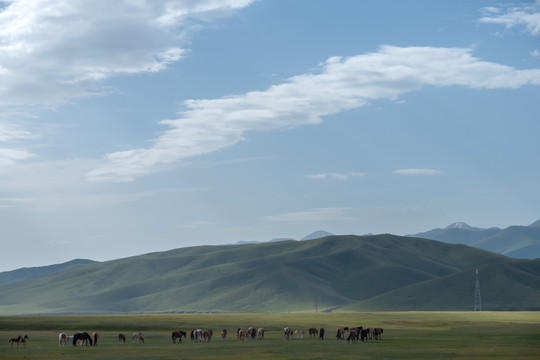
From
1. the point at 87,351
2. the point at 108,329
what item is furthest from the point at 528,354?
the point at 108,329

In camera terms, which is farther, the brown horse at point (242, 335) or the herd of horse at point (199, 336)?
the brown horse at point (242, 335)

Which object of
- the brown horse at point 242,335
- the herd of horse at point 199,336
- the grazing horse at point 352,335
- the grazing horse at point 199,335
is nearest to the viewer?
the herd of horse at point 199,336

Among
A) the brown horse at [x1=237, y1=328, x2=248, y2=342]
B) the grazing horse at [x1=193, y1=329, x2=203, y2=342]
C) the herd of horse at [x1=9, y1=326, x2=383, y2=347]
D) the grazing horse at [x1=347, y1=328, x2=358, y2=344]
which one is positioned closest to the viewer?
the herd of horse at [x1=9, y1=326, x2=383, y2=347]

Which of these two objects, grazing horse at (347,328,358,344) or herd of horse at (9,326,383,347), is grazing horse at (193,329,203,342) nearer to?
herd of horse at (9,326,383,347)

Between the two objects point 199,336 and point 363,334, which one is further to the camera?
point 199,336

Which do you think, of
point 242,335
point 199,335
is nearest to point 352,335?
point 242,335

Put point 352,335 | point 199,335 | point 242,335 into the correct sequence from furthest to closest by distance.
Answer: point 242,335 → point 199,335 → point 352,335

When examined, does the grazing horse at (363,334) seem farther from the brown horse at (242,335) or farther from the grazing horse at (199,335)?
the grazing horse at (199,335)

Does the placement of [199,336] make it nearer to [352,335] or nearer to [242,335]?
[242,335]

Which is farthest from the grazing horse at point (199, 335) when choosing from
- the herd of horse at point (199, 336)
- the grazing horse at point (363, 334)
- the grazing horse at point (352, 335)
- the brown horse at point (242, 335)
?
the grazing horse at point (363, 334)

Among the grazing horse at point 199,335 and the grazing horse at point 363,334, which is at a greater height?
the grazing horse at point 199,335

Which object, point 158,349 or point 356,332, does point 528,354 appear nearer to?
point 356,332

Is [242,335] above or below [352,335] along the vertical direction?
above

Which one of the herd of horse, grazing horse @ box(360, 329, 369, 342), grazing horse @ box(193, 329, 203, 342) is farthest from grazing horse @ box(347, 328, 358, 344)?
grazing horse @ box(193, 329, 203, 342)
